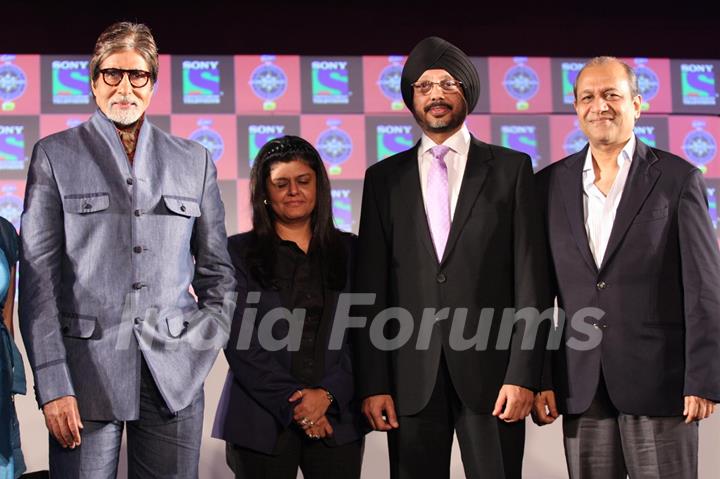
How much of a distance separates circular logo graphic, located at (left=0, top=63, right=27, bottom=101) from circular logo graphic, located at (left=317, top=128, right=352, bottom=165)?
60.7 inches

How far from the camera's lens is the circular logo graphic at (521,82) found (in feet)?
16.2

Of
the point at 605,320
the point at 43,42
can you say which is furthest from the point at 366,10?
the point at 605,320

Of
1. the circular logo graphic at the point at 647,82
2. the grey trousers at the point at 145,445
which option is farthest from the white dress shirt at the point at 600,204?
the circular logo graphic at the point at 647,82

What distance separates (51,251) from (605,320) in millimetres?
1534

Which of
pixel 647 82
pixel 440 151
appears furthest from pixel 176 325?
pixel 647 82

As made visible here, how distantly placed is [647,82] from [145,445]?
12.0 feet

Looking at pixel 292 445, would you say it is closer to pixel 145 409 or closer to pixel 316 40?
pixel 145 409

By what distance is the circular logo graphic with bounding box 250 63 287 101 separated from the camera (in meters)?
4.82

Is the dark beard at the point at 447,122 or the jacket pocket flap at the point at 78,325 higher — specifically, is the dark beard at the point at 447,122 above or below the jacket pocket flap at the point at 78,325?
above

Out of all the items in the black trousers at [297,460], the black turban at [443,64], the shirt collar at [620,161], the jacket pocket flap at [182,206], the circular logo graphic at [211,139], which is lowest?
the black trousers at [297,460]

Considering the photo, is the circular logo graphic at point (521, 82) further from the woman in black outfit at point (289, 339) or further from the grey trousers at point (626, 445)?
the grey trousers at point (626, 445)

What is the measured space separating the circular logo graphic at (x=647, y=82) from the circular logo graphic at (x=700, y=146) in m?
0.30

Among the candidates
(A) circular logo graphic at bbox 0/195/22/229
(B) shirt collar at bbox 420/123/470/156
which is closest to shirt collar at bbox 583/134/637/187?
(B) shirt collar at bbox 420/123/470/156

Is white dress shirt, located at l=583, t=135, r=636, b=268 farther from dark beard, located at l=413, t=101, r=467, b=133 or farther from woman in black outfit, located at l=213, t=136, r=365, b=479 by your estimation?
woman in black outfit, located at l=213, t=136, r=365, b=479
